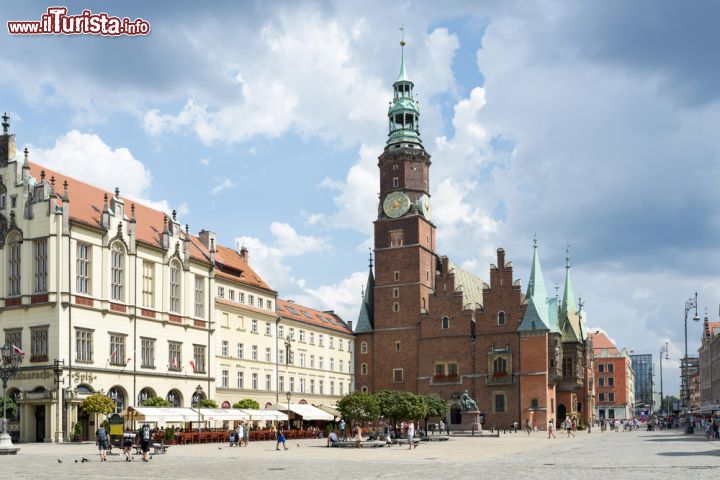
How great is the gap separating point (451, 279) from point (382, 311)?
374 inches

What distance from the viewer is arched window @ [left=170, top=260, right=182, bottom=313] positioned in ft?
234

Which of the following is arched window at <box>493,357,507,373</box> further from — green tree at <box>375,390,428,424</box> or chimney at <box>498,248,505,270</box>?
green tree at <box>375,390,428,424</box>

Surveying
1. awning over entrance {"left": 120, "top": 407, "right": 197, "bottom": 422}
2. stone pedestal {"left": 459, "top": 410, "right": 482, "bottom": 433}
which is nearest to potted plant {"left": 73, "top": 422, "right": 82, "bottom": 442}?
awning over entrance {"left": 120, "top": 407, "right": 197, "bottom": 422}

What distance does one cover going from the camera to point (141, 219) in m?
72.8

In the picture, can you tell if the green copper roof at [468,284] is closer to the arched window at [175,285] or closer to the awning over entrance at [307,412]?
the awning over entrance at [307,412]

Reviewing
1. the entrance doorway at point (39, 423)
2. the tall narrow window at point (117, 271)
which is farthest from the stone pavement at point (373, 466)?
the tall narrow window at point (117, 271)

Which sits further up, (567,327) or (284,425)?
(567,327)

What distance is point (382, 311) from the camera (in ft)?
349

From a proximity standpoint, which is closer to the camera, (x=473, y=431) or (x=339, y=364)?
(x=473, y=431)

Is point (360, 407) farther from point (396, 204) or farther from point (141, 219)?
point (396, 204)

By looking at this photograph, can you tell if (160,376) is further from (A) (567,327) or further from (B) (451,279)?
(A) (567,327)

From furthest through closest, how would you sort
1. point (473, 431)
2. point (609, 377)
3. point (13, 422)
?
point (609, 377), point (473, 431), point (13, 422)

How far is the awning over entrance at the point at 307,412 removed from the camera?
79125 mm

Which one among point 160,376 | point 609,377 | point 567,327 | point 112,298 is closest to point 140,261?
point 112,298
